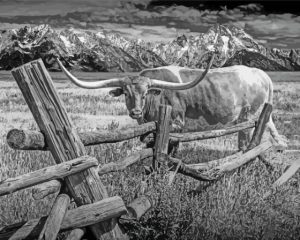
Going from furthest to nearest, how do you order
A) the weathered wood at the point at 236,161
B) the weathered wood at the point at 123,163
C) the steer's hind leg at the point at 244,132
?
the steer's hind leg at the point at 244,132 → the weathered wood at the point at 236,161 → the weathered wood at the point at 123,163

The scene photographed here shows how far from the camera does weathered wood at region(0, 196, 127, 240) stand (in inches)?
82.7

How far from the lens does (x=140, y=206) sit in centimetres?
255

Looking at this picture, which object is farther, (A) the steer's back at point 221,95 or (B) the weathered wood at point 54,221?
(A) the steer's back at point 221,95

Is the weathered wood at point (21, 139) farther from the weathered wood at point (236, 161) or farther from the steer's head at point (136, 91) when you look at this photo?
the steer's head at point (136, 91)

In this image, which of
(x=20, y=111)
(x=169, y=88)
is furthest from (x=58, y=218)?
(x=20, y=111)

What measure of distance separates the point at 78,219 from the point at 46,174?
1.04 ft

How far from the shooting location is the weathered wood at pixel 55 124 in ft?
7.09

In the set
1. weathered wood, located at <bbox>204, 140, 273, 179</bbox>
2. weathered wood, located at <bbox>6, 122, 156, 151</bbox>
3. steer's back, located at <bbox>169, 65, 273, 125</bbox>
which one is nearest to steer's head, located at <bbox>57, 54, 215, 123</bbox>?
steer's back, located at <bbox>169, 65, 273, 125</bbox>

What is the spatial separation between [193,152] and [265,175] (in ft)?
5.67

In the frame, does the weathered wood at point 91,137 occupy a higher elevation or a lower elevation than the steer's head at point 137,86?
higher

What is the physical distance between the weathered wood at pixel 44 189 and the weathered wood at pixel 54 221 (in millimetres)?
67

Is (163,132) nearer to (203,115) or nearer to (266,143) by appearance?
(266,143)

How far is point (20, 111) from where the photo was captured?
10.7 metres

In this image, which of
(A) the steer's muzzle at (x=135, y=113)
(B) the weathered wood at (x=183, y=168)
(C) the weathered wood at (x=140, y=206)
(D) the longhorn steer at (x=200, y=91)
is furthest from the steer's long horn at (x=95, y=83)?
(C) the weathered wood at (x=140, y=206)
